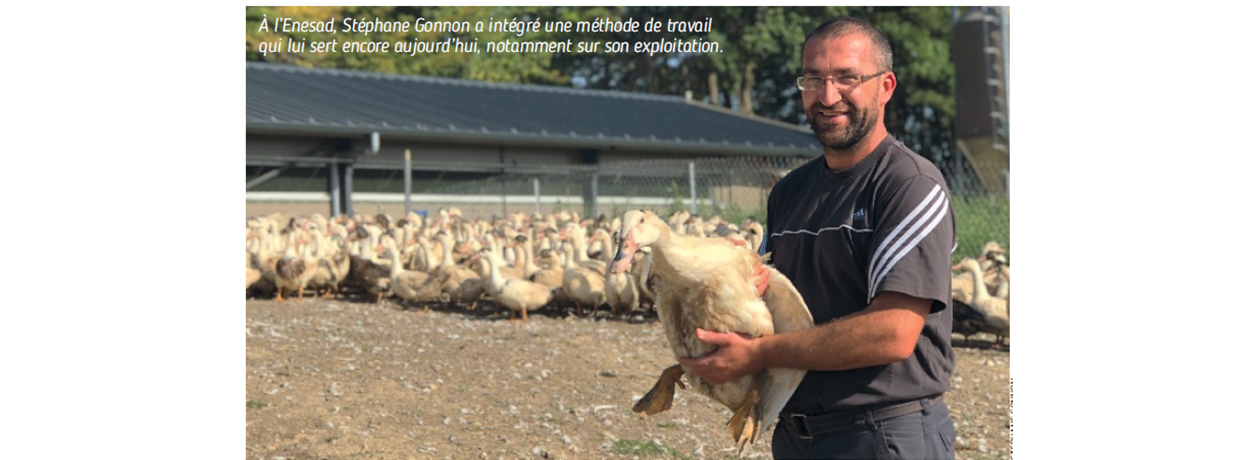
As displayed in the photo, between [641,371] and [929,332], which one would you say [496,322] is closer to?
[641,371]

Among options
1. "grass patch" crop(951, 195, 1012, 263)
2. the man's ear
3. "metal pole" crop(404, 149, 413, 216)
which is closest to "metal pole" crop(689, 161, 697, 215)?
"grass patch" crop(951, 195, 1012, 263)

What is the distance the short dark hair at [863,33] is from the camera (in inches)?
128

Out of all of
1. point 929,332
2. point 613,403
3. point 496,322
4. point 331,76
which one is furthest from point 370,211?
point 929,332

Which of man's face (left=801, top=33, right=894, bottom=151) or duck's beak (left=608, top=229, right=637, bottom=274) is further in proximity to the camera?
man's face (left=801, top=33, right=894, bottom=151)

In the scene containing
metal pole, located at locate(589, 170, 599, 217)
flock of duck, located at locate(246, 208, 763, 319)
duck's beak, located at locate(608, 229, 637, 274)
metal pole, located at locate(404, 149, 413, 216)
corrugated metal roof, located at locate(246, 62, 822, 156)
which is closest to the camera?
duck's beak, located at locate(608, 229, 637, 274)

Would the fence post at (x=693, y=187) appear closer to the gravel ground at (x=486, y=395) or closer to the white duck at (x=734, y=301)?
the gravel ground at (x=486, y=395)

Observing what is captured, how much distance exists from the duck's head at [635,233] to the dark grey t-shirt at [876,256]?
48 cm

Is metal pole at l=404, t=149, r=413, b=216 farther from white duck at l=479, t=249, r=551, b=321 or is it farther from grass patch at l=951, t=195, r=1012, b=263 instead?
grass patch at l=951, t=195, r=1012, b=263

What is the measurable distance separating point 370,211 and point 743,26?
15.2 m

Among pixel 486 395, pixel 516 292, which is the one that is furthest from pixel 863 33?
pixel 516 292

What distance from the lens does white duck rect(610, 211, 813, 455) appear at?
130 inches

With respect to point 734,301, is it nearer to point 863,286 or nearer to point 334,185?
point 863,286

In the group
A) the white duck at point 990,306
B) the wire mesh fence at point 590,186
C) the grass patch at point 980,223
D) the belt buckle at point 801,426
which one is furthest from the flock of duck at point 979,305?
the belt buckle at point 801,426

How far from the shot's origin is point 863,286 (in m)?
3.20
